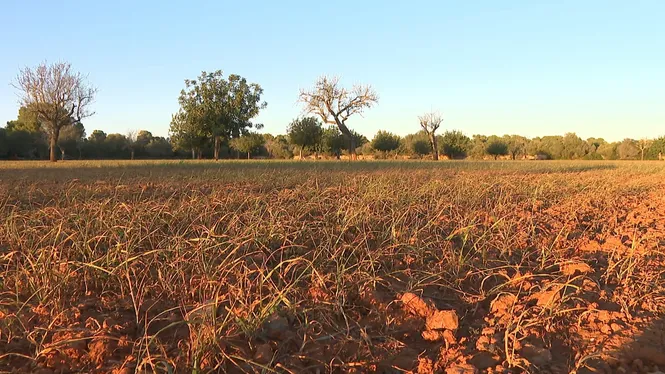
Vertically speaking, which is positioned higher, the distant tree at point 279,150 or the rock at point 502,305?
the distant tree at point 279,150

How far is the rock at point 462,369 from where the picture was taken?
133 centimetres

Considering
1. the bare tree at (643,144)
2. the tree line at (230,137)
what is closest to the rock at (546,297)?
the tree line at (230,137)

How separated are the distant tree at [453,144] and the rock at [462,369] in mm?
50799

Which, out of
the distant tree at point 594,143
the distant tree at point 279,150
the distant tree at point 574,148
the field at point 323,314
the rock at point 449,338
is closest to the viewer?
the field at point 323,314

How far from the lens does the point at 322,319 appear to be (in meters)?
1.74

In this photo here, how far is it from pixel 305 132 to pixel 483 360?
120ft

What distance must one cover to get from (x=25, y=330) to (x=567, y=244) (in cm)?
337

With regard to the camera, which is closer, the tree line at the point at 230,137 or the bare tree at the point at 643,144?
the tree line at the point at 230,137

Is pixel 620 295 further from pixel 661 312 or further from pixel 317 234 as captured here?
pixel 317 234

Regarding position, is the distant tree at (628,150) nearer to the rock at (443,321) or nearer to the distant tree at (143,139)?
the distant tree at (143,139)

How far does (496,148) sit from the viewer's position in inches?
2008

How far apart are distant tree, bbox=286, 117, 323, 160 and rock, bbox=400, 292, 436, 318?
1425 inches

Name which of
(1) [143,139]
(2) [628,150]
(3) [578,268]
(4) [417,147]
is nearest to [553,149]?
(2) [628,150]

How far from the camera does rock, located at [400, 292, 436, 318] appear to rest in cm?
183
